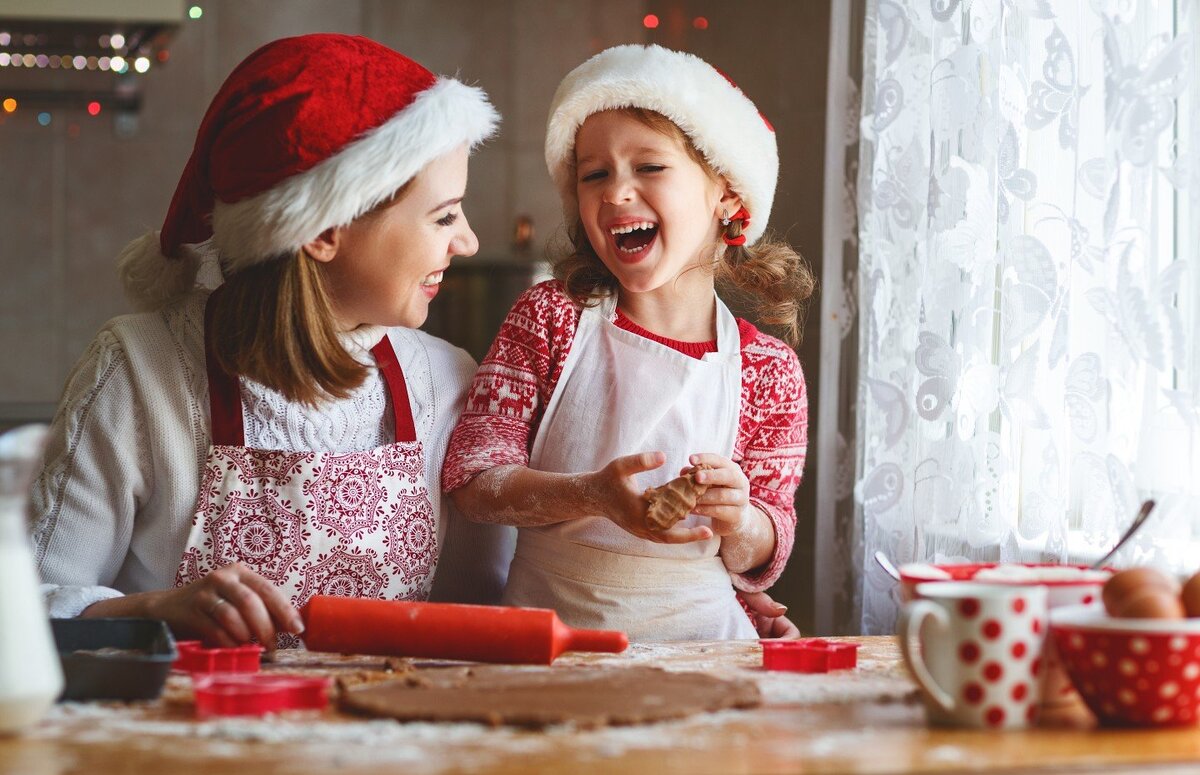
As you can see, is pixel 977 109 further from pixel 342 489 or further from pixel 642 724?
pixel 642 724

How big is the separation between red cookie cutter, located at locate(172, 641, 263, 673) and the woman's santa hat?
2.62 feet

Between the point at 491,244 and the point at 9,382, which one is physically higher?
the point at 491,244

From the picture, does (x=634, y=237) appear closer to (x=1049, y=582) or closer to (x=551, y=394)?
(x=551, y=394)

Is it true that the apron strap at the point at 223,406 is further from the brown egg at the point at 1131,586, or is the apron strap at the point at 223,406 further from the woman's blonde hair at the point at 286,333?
the brown egg at the point at 1131,586

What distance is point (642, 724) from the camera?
2.73ft

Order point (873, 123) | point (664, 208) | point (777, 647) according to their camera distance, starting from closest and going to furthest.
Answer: point (777, 647) → point (664, 208) → point (873, 123)

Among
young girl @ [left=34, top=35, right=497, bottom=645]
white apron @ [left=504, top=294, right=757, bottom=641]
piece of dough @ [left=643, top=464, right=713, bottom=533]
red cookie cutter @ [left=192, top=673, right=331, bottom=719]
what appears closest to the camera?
red cookie cutter @ [left=192, top=673, right=331, bottom=719]

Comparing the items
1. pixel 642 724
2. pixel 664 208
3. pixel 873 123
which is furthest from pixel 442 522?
pixel 873 123

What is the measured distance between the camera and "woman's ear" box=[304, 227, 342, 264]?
1.41 meters

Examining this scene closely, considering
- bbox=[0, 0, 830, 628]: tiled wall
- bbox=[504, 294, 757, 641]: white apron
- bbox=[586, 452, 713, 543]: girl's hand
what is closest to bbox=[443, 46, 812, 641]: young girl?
bbox=[504, 294, 757, 641]: white apron

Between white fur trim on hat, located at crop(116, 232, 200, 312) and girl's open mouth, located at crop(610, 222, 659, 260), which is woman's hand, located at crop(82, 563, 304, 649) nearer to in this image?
white fur trim on hat, located at crop(116, 232, 200, 312)

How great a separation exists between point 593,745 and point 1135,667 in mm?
363

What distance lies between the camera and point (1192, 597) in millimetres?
842

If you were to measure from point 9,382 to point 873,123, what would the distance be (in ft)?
8.53
